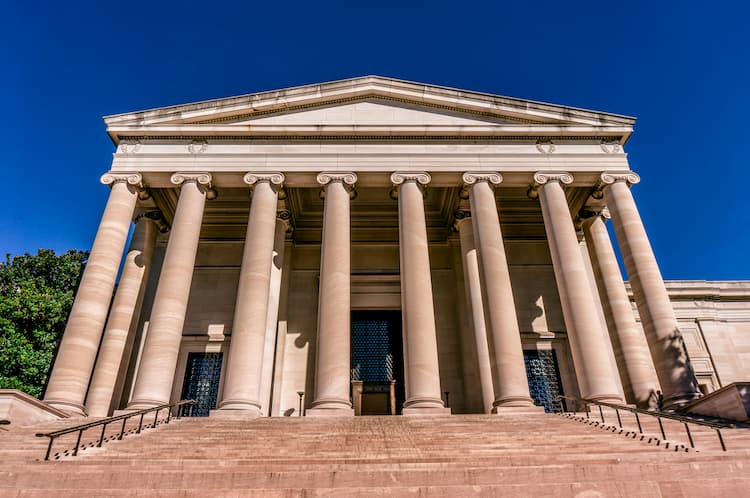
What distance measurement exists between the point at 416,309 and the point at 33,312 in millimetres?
22851

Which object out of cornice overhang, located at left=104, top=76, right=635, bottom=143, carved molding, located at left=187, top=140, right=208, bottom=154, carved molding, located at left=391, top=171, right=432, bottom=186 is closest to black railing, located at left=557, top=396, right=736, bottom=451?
carved molding, located at left=391, top=171, right=432, bottom=186

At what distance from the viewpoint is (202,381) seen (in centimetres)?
2586

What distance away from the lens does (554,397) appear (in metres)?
25.2

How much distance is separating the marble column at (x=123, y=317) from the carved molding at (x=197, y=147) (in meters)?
4.43

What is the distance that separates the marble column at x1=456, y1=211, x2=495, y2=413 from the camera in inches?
893

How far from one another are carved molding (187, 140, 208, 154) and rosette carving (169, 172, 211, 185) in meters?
1.39

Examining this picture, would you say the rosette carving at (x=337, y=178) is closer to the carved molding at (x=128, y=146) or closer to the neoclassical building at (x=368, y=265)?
the neoclassical building at (x=368, y=265)

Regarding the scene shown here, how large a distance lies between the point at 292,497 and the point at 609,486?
5.35 meters

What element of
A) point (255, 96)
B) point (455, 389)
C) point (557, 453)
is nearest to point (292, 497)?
point (557, 453)

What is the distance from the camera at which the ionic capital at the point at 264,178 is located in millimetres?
23531

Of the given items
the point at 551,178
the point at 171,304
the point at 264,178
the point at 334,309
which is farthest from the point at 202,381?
the point at 551,178

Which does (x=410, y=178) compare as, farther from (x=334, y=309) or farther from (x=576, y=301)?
(x=576, y=301)

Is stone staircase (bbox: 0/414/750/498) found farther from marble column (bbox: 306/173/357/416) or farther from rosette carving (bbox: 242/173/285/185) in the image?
rosette carving (bbox: 242/173/285/185)

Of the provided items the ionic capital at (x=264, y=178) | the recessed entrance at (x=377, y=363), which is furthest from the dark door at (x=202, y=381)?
the ionic capital at (x=264, y=178)
